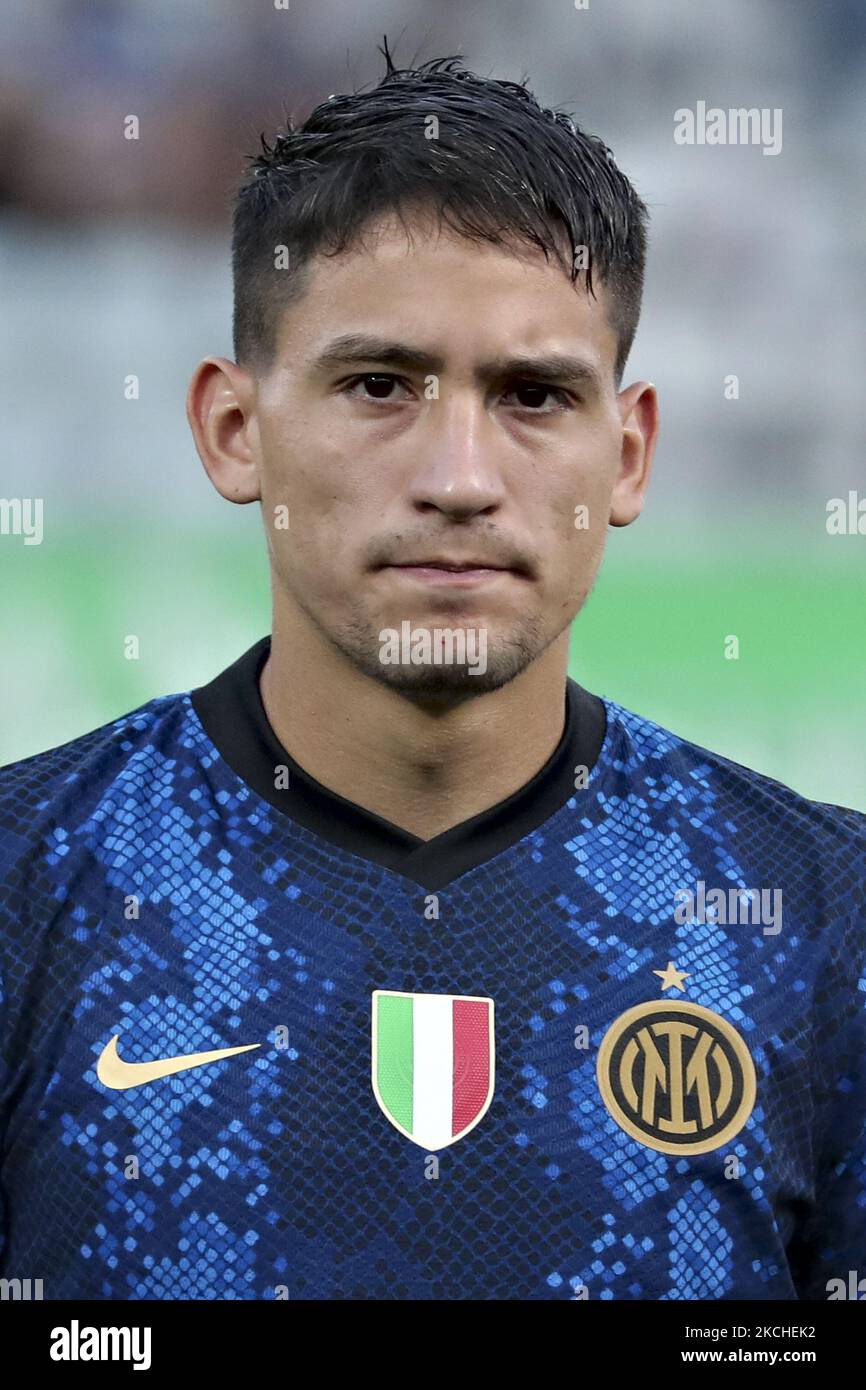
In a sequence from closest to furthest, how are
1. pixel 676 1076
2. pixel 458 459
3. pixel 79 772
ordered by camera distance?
pixel 458 459
pixel 676 1076
pixel 79 772

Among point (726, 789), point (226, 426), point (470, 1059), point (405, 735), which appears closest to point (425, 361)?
point (226, 426)

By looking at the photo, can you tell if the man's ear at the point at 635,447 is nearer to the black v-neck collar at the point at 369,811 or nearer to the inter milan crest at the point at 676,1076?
the black v-neck collar at the point at 369,811

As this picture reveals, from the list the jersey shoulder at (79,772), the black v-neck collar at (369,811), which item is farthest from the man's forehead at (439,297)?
the jersey shoulder at (79,772)

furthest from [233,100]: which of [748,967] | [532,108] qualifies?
[748,967]

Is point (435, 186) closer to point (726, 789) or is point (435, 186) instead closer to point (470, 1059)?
point (726, 789)

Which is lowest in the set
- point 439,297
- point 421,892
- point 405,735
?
point 421,892

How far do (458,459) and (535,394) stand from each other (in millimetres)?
249

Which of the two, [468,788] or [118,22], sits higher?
[118,22]

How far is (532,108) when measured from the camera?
11.5 feet

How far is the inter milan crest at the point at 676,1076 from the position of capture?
319 centimetres

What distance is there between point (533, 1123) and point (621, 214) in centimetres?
171

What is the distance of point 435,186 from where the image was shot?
3.18m

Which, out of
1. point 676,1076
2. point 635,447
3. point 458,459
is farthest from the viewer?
point 635,447

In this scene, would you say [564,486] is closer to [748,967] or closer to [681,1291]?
[748,967]
